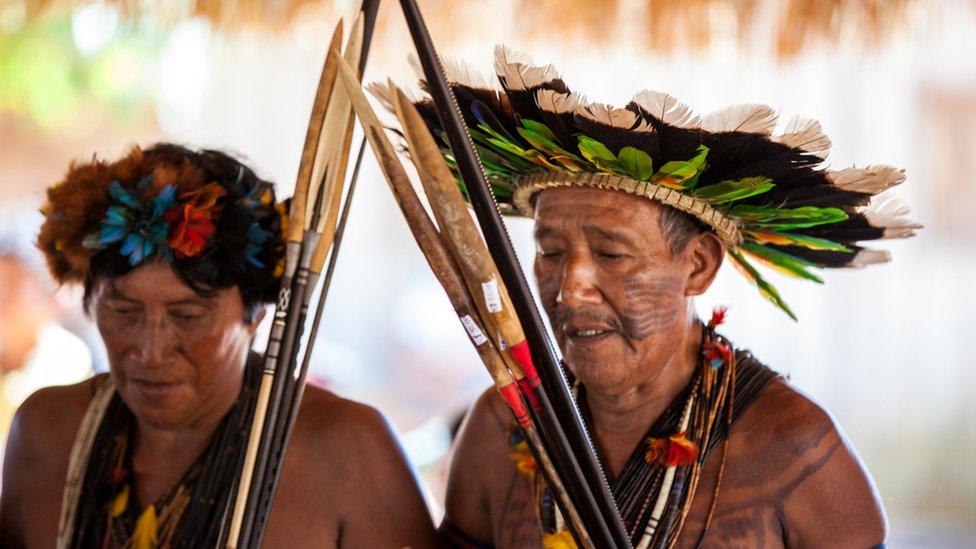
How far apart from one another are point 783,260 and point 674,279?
0.41m

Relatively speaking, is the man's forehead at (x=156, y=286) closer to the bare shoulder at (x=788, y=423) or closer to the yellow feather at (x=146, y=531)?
the yellow feather at (x=146, y=531)

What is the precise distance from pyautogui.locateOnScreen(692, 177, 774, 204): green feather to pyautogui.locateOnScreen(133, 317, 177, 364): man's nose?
1249mm

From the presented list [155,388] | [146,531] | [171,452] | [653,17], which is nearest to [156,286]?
[155,388]

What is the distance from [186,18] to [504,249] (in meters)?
2.49

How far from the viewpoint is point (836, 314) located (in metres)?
5.52

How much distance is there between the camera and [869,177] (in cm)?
226

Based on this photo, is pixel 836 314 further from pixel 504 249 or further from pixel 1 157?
pixel 1 157

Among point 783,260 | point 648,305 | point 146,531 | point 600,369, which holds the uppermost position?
point 783,260

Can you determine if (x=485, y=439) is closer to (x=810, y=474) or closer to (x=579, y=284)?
(x=579, y=284)

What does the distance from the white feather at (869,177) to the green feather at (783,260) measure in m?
0.40

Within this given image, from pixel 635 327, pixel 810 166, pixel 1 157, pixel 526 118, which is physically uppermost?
pixel 1 157

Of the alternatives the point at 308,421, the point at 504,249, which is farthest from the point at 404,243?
the point at 504,249

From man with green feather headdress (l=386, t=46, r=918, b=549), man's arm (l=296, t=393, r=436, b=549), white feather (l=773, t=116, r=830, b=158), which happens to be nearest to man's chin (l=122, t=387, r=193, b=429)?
man's arm (l=296, t=393, r=436, b=549)

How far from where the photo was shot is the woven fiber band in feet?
7.79
